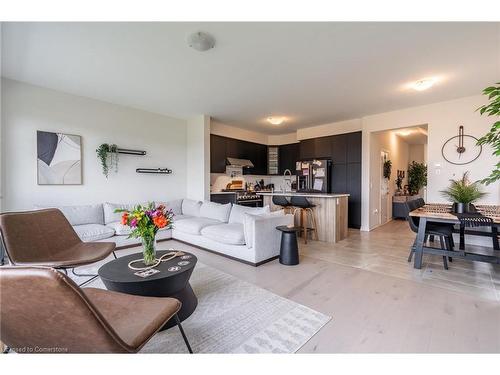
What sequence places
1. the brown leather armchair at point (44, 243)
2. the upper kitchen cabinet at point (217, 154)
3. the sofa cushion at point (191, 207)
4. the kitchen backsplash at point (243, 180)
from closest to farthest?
the brown leather armchair at point (44, 243), the sofa cushion at point (191, 207), the upper kitchen cabinet at point (217, 154), the kitchen backsplash at point (243, 180)

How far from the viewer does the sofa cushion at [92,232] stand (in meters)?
3.36

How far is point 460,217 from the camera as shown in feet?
8.48

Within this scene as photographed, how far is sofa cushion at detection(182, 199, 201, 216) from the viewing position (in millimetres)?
4762

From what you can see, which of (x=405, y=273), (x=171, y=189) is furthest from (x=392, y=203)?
(x=171, y=189)

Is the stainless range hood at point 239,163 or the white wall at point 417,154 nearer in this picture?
the stainless range hood at point 239,163

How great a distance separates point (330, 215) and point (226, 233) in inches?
83.2

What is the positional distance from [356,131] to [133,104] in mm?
4926

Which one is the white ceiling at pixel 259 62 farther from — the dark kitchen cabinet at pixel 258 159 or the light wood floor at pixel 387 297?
the light wood floor at pixel 387 297

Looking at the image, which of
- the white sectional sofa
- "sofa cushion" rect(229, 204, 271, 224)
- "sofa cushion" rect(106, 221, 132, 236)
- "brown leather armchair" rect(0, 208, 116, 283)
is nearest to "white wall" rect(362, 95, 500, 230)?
the white sectional sofa

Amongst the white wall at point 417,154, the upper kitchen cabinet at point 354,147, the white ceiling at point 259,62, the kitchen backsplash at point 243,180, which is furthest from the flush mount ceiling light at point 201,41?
the white wall at point 417,154

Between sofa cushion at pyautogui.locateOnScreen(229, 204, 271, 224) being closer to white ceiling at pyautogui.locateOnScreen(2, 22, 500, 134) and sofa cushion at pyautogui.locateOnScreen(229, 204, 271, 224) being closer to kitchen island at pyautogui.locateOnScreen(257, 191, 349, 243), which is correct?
kitchen island at pyautogui.locateOnScreen(257, 191, 349, 243)

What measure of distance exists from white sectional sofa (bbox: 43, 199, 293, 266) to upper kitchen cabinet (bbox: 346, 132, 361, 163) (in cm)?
286

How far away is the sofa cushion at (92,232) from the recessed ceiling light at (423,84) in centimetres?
524
